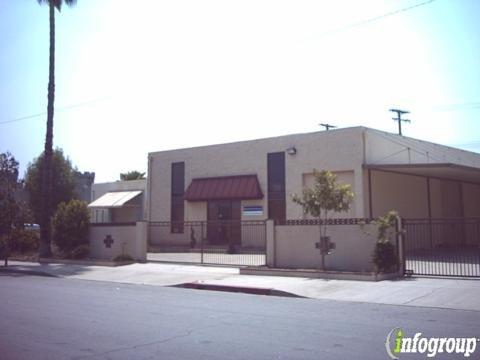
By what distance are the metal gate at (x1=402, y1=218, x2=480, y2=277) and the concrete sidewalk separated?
2159 mm

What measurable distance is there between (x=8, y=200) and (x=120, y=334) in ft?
61.1

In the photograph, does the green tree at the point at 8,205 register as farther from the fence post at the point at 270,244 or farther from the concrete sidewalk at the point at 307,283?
the fence post at the point at 270,244

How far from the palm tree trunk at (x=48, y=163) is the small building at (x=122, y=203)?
13208 mm

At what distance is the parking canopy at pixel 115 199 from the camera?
40812mm

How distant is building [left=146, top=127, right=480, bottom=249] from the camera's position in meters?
28.1

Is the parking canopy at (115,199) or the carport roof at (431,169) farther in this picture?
the parking canopy at (115,199)

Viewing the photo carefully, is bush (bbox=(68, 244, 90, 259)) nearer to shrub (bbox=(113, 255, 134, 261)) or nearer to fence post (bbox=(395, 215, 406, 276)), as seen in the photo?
shrub (bbox=(113, 255, 134, 261))

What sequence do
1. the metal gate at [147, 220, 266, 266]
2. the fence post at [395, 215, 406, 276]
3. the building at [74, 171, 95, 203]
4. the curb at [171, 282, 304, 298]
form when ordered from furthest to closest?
the building at [74, 171, 95, 203] → the metal gate at [147, 220, 266, 266] → the fence post at [395, 215, 406, 276] → the curb at [171, 282, 304, 298]

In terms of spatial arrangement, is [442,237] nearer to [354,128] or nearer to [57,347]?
[354,128]

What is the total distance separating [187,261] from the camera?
2408 centimetres

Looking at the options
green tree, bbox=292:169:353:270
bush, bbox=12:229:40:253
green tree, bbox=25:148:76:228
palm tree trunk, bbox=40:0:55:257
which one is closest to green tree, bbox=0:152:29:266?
palm tree trunk, bbox=40:0:55:257

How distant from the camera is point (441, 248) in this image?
89.6 ft

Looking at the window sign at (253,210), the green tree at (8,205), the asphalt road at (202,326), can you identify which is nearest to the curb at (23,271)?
the green tree at (8,205)

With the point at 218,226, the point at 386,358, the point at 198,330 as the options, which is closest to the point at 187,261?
the point at 218,226
